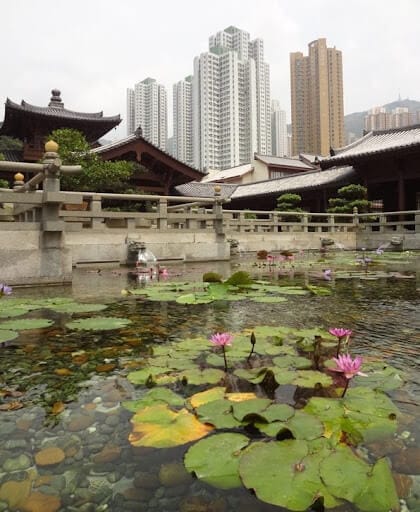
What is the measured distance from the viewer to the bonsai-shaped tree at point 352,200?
63.4 feet

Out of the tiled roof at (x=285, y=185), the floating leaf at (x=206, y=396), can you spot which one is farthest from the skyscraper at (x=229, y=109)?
the floating leaf at (x=206, y=396)

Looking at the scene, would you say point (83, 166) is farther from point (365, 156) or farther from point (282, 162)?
point (282, 162)

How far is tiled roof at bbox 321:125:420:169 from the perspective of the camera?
62.9 feet

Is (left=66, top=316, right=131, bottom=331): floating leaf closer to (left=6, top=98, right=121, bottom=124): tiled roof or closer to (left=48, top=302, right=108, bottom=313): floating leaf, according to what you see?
(left=48, top=302, right=108, bottom=313): floating leaf

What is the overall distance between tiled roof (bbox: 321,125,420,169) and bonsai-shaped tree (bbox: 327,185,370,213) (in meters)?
1.64

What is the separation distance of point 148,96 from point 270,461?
7528cm

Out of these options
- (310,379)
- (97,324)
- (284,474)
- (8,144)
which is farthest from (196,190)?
(284,474)

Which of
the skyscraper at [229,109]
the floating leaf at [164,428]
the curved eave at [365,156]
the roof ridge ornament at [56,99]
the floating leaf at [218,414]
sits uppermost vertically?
the skyscraper at [229,109]

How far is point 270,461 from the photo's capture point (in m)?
1.11

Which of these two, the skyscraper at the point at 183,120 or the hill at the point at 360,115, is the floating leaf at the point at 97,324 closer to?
the skyscraper at the point at 183,120

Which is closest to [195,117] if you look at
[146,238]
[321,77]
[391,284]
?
[321,77]

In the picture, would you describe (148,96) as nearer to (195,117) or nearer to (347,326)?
(195,117)

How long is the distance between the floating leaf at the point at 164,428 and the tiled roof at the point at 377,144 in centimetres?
1923

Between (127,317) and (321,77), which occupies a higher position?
(321,77)
